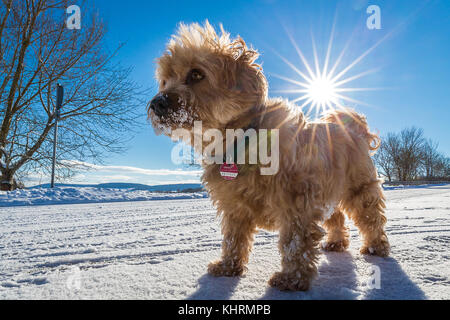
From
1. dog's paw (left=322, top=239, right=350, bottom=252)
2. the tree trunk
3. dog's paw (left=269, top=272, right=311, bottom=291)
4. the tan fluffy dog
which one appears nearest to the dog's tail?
the tan fluffy dog

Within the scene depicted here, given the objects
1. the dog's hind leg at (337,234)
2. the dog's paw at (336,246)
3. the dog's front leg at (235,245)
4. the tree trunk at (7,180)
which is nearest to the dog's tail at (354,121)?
the dog's hind leg at (337,234)

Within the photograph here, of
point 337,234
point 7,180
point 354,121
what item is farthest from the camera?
point 7,180

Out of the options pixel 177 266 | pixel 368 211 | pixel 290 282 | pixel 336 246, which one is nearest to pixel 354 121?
pixel 368 211

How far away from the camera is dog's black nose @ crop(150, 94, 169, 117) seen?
222cm

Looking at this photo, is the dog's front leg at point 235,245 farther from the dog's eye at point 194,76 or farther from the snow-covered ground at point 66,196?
the snow-covered ground at point 66,196

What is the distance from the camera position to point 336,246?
10.2 ft

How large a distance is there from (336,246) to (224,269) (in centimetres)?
152

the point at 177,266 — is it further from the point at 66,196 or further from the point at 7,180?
the point at 7,180

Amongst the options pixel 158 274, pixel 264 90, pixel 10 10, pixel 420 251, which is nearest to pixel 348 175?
pixel 420 251

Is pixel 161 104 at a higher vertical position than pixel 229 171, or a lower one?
higher

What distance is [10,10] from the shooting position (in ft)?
43.1

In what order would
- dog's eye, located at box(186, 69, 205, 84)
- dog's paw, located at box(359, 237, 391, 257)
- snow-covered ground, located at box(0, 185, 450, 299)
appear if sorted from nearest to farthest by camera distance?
snow-covered ground, located at box(0, 185, 450, 299), dog's eye, located at box(186, 69, 205, 84), dog's paw, located at box(359, 237, 391, 257)

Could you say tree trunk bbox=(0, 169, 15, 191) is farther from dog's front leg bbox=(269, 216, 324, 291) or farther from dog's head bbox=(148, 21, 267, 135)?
dog's front leg bbox=(269, 216, 324, 291)

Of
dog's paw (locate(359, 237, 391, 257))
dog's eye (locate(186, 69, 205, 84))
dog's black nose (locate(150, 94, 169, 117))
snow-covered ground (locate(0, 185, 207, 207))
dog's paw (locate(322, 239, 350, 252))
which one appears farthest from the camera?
snow-covered ground (locate(0, 185, 207, 207))
